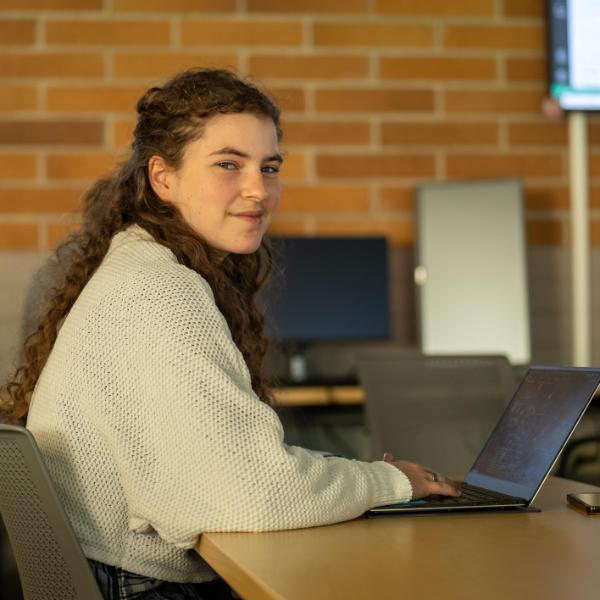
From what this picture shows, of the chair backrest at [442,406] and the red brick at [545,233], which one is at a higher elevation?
the red brick at [545,233]

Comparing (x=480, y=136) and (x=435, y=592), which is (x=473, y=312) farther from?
(x=435, y=592)

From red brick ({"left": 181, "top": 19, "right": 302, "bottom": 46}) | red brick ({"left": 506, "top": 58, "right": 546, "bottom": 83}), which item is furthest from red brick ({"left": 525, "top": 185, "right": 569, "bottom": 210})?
red brick ({"left": 181, "top": 19, "right": 302, "bottom": 46})

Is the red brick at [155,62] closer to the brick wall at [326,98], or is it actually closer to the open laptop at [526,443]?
the brick wall at [326,98]

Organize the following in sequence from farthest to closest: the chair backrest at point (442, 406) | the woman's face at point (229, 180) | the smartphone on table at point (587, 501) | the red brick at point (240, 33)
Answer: the red brick at point (240, 33), the chair backrest at point (442, 406), the woman's face at point (229, 180), the smartphone on table at point (587, 501)

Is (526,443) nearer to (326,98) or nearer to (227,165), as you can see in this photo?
(227,165)

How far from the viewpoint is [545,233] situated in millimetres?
4371

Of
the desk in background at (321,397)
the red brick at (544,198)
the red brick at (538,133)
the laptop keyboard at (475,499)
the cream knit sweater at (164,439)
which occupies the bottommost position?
the desk in background at (321,397)

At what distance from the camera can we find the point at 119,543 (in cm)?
161

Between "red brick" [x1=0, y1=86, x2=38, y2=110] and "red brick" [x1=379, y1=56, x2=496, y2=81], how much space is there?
48.0 inches

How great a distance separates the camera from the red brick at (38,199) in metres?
4.13

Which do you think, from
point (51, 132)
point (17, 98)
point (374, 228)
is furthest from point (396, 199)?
point (17, 98)

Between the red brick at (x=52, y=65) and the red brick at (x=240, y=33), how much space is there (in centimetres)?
32

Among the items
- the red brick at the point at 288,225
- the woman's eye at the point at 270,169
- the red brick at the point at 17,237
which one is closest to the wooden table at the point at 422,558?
the woman's eye at the point at 270,169

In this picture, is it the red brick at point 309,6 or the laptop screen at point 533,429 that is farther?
the red brick at point 309,6
